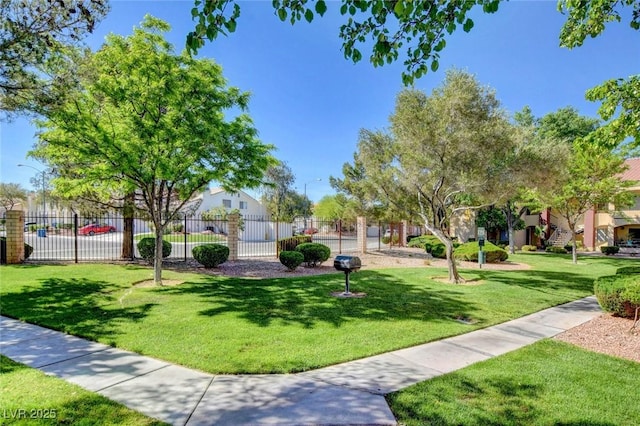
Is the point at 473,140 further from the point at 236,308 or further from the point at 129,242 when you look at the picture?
the point at 129,242

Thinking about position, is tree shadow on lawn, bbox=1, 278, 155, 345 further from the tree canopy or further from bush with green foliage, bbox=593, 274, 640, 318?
the tree canopy

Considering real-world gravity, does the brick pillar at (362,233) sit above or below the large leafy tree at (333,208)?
below

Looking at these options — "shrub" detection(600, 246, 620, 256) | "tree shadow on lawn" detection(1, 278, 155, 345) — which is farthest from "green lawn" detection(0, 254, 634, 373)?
"shrub" detection(600, 246, 620, 256)

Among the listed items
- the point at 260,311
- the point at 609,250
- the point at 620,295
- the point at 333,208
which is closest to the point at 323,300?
the point at 260,311

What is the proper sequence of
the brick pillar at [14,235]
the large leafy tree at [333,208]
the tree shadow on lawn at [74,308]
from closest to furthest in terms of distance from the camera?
the tree shadow on lawn at [74,308], the brick pillar at [14,235], the large leafy tree at [333,208]

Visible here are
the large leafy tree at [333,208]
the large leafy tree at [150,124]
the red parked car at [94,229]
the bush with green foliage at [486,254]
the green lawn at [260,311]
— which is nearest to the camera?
the green lawn at [260,311]

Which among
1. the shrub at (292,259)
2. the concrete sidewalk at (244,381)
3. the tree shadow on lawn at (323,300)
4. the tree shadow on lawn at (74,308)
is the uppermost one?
the shrub at (292,259)

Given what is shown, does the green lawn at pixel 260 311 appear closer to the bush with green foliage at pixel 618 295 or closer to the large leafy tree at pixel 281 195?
the bush with green foliage at pixel 618 295

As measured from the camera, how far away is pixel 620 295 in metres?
6.52

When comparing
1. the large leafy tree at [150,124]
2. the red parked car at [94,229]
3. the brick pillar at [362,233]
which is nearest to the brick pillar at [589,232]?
the brick pillar at [362,233]

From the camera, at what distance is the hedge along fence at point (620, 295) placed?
20.8 ft

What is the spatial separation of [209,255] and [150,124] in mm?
5810

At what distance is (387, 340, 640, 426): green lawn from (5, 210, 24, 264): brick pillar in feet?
49.5

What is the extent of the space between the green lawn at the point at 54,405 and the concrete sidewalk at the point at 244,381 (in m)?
0.12
